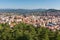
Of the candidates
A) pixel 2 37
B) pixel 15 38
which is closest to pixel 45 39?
pixel 15 38

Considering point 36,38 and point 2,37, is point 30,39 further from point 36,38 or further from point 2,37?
point 2,37

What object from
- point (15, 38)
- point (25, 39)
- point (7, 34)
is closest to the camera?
point (25, 39)

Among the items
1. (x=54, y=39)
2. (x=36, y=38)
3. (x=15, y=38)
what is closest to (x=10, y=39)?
(x=15, y=38)

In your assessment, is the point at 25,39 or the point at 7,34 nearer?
the point at 25,39

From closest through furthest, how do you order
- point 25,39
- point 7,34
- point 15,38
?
point 25,39, point 15,38, point 7,34

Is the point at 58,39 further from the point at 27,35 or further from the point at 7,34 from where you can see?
the point at 7,34

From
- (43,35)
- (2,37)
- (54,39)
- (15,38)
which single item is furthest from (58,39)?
(2,37)

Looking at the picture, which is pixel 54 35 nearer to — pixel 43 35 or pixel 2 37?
pixel 43 35

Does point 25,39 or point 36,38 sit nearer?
point 25,39
